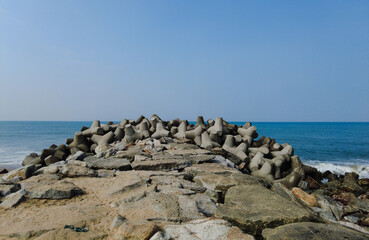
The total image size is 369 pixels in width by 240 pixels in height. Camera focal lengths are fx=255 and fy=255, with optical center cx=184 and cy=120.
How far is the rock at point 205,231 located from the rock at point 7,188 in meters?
2.35

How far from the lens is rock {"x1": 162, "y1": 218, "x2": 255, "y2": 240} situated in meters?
2.06

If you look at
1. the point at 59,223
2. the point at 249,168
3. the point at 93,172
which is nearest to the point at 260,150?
the point at 249,168

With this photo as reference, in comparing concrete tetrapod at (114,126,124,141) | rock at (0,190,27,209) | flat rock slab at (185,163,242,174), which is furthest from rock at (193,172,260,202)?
concrete tetrapod at (114,126,124,141)

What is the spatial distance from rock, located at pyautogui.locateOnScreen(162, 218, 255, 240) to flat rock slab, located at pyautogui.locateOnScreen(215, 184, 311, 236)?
0.55 ft

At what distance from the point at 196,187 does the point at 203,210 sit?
2.50ft

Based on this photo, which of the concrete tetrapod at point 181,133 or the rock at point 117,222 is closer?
the rock at point 117,222

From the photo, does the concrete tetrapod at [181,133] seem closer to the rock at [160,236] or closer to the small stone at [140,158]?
the small stone at [140,158]

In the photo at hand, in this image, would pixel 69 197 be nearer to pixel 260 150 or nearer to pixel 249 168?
pixel 249 168

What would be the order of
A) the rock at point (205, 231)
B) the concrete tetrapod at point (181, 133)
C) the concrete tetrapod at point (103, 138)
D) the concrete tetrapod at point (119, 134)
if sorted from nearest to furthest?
the rock at point (205, 231) → the concrete tetrapod at point (103, 138) → the concrete tetrapod at point (119, 134) → the concrete tetrapod at point (181, 133)

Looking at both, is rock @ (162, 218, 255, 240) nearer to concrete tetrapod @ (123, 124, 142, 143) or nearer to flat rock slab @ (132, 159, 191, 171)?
flat rock slab @ (132, 159, 191, 171)

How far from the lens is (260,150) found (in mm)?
8797

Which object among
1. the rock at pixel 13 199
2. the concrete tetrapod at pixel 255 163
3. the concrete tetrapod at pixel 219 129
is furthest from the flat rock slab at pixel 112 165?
the concrete tetrapod at pixel 219 129

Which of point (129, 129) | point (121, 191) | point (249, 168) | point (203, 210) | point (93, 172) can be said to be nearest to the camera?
point (203, 210)

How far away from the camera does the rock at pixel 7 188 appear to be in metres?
3.27
